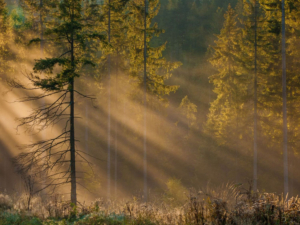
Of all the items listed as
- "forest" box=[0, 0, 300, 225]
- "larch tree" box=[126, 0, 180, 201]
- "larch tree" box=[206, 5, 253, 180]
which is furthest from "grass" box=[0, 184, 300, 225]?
"larch tree" box=[206, 5, 253, 180]

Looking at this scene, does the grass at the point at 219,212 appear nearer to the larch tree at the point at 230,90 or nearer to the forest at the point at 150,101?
the forest at the point at 150,101

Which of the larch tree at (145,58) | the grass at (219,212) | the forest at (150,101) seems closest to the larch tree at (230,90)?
the forest at (150,101)

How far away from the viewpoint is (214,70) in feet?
132

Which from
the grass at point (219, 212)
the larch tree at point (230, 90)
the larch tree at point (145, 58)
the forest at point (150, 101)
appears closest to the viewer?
the grass at point (219, 212)

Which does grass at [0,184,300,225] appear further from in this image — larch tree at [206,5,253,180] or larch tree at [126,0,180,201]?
larch tree at [206,5,253,180]

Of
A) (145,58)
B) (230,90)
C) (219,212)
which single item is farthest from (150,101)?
(219,212)

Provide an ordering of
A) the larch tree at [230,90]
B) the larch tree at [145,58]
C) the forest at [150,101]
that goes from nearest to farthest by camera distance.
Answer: the forest at [150,101] → the larch tree at [145,58] → the larch tree at [230,90]

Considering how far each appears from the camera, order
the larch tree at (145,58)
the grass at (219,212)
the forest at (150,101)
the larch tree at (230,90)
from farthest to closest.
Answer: the larch tree at (230,90)
the larch tree at (145,58)
the forest at (150,101)
the grass at (219,212)

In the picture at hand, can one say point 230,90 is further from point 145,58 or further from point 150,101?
point 145,58

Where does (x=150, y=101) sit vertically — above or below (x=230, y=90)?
below

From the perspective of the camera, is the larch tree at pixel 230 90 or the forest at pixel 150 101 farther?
the larch tree at pixel 230 90

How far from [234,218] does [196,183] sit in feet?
77.0

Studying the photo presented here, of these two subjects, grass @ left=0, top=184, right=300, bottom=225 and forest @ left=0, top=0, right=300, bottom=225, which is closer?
grass @ left=0, top=184, right=300, bottom=225

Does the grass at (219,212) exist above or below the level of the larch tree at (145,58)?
below
